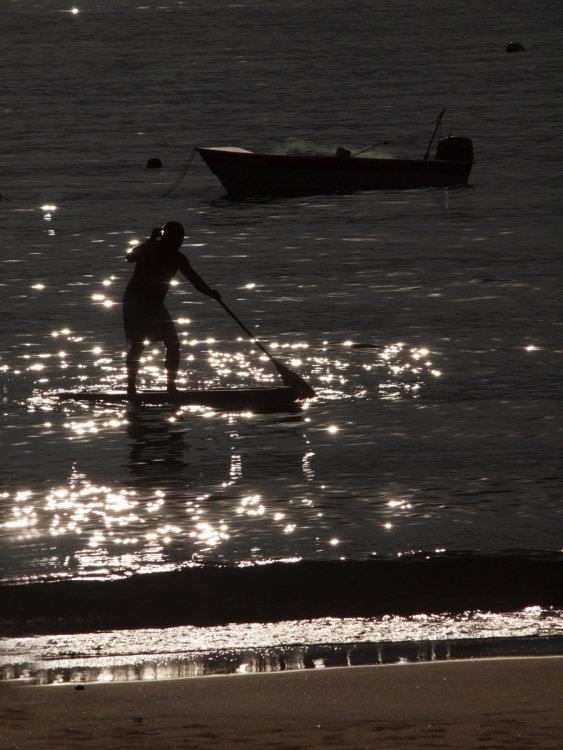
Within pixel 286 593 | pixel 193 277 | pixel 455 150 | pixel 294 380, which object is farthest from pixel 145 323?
pixel 455 150

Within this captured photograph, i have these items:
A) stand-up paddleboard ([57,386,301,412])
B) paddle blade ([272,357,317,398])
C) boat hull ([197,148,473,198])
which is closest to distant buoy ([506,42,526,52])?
boat hull ([197,148,473,198])

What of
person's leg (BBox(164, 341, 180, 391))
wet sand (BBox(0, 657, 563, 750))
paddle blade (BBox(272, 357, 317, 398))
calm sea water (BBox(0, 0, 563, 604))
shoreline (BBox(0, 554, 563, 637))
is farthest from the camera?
paddle blade (BBox(272, 357, 317, 398))

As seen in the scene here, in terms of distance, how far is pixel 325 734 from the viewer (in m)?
6.34

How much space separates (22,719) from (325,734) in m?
1.59

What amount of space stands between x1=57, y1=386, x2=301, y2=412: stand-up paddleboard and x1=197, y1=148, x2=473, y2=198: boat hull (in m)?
22.5

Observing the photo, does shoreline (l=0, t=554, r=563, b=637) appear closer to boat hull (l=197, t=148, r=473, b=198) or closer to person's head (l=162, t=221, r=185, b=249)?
person's head (l=162, t=221, r=185, b=249)

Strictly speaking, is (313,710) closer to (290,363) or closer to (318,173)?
(290,363)

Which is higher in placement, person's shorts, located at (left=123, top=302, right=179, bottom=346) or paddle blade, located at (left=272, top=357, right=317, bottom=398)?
person's shorts, located at (left=123, top=302, right=179, bottom=346)

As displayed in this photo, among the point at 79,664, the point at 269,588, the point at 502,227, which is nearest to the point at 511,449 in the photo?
the point at 269,588

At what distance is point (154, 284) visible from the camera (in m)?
13.6

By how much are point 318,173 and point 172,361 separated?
22795 millimetres

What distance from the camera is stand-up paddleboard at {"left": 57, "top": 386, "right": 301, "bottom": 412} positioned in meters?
14.2

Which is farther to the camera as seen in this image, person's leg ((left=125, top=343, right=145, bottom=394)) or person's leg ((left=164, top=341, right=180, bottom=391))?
person's leg ((left=164, top=341, right=180, bottom=391))

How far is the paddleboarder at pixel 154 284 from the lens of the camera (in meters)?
13.4
